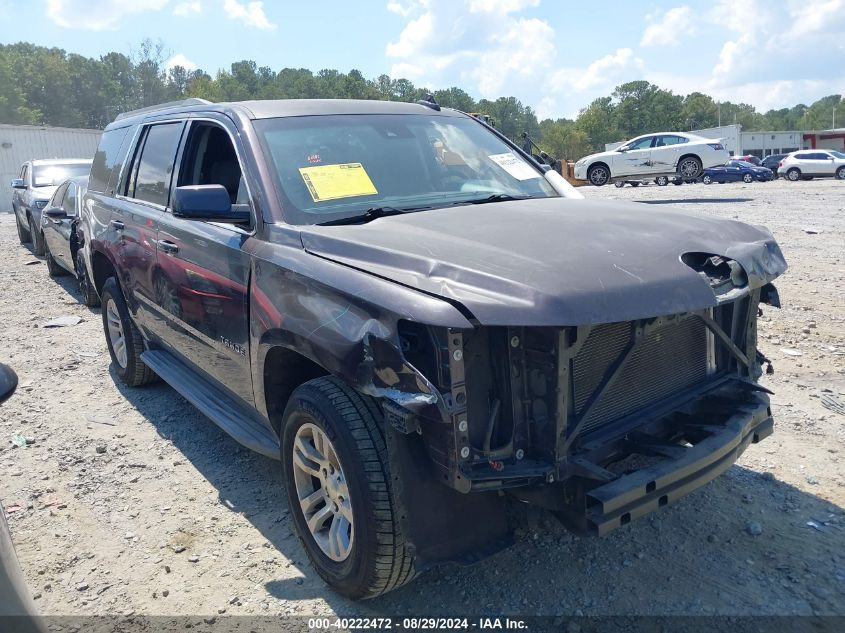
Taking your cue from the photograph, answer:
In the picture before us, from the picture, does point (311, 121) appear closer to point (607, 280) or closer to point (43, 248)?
point (607, 280)

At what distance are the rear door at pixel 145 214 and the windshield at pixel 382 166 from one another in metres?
1.17

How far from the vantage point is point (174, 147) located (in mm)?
4340

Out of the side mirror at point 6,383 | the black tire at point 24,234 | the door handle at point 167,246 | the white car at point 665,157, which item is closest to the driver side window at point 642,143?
the white car at point 665,157

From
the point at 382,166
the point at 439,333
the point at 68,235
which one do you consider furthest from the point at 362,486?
the point at 68,235

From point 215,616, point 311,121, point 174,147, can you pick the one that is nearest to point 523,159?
point 311,121

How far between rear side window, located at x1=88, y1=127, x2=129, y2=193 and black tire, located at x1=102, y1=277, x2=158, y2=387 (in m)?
0.80

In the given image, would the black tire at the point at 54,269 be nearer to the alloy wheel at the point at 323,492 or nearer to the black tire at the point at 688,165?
the alloy wheel at the point at 323,492

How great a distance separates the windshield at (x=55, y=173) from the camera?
13.1m

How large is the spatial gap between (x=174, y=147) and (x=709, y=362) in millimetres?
3331

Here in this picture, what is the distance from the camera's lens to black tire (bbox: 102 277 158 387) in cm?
527

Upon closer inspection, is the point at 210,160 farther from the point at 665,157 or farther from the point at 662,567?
the point at 665,157

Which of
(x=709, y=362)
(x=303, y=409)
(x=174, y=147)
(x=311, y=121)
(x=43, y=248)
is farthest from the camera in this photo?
(x=43, y=248)

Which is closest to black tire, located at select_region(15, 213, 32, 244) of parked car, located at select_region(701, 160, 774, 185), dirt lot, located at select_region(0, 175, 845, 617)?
dirt lot, located at select_region(0, 175, 845, 617)

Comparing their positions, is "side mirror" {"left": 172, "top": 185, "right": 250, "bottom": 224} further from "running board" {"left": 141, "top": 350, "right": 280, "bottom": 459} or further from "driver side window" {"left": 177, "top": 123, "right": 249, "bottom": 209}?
"running board" {"left": 141, "top": 350, "right": 280, "bottom": 459}
